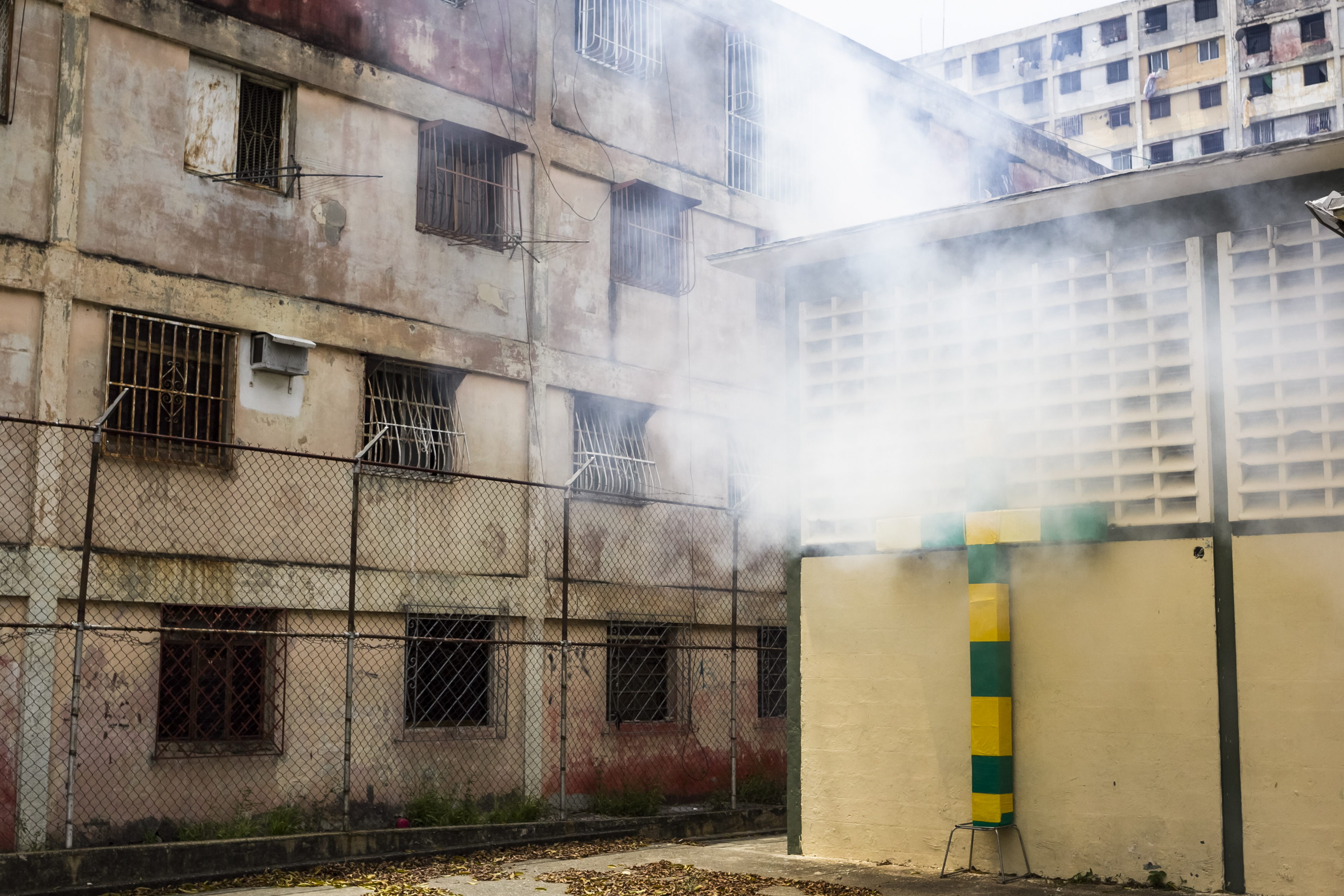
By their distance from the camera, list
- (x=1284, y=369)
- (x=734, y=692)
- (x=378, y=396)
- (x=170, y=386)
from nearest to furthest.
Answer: (x=1284, y=369), (x=170, y=386), (x=378, y=396), (x=734, y=692)

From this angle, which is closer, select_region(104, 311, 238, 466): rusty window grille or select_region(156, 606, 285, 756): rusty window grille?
select_region(104, 311, 238, 466): rusty window grille

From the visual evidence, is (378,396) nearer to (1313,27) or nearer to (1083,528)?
(1083,528)

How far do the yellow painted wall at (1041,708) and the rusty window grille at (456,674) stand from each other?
14.1 ft

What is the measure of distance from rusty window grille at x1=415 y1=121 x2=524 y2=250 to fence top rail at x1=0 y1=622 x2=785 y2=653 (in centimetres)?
Result: 419

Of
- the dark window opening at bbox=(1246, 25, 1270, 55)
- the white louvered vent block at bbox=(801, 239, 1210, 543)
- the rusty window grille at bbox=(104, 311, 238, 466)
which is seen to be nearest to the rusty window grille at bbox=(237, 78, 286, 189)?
the rusty window grille at bbox=(104, 311, 238, 466)

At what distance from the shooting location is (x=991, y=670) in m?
8.64

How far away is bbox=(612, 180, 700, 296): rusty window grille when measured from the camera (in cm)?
1507

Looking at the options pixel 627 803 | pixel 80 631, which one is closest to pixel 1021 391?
pixel 627 803

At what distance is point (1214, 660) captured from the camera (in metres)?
7.94

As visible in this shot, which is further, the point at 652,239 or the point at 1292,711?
the point at 652,239

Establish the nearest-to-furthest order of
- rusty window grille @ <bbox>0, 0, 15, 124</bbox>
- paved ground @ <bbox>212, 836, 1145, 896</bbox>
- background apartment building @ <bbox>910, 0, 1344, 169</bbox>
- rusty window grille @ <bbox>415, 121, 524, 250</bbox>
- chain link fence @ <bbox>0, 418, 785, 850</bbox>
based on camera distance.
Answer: paved ground @ <bbox>212, 836, 1145, 896</bbox>, chain link fence @ <bbox>0, 418, 785, 850</bbox>, rusty window grille @ <bbox>0, 0, 15, 124</bbox>, rusty window grille @ <bbox>415, 121, 524, 250</bbox>, background apartment building @ <bbox>910, 0, 1344, 169</bbox>

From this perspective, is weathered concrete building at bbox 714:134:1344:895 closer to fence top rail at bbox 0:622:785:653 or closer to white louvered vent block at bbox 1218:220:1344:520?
white louvered vent block at bbox 1218:220:1344:520

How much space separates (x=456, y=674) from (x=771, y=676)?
4.55 metres

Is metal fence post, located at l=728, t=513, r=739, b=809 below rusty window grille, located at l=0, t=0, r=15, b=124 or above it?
below
